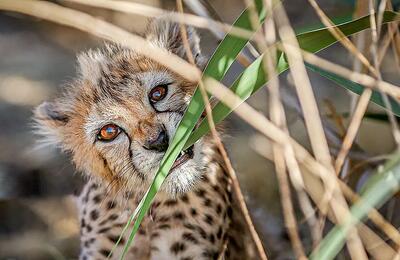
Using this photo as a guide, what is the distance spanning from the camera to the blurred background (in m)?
3.30

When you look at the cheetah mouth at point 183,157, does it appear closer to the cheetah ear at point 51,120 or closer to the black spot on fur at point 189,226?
the black spot on fur at point 189,226

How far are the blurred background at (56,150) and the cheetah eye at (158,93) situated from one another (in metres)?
0.97

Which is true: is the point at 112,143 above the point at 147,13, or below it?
below

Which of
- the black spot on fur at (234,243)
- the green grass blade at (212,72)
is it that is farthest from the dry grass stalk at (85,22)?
the black spot on fur at (234,243)

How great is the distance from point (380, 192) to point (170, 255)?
1.15 m

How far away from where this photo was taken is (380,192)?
4.52ft

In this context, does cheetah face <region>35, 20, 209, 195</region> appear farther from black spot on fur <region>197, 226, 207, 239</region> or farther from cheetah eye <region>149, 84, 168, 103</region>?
black spot on fur <region>197, 226, 207, 239</region>

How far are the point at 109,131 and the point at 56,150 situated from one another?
1.08 metres

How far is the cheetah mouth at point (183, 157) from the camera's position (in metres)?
2.19

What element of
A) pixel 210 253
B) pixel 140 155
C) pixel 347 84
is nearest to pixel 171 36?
pixel 140 155

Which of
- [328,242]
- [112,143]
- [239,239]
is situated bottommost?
[239,239]

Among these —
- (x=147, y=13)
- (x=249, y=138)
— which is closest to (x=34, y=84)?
(x=249, y=138)

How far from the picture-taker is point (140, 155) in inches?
87.7

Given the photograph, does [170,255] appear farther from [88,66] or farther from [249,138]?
[249,138]
